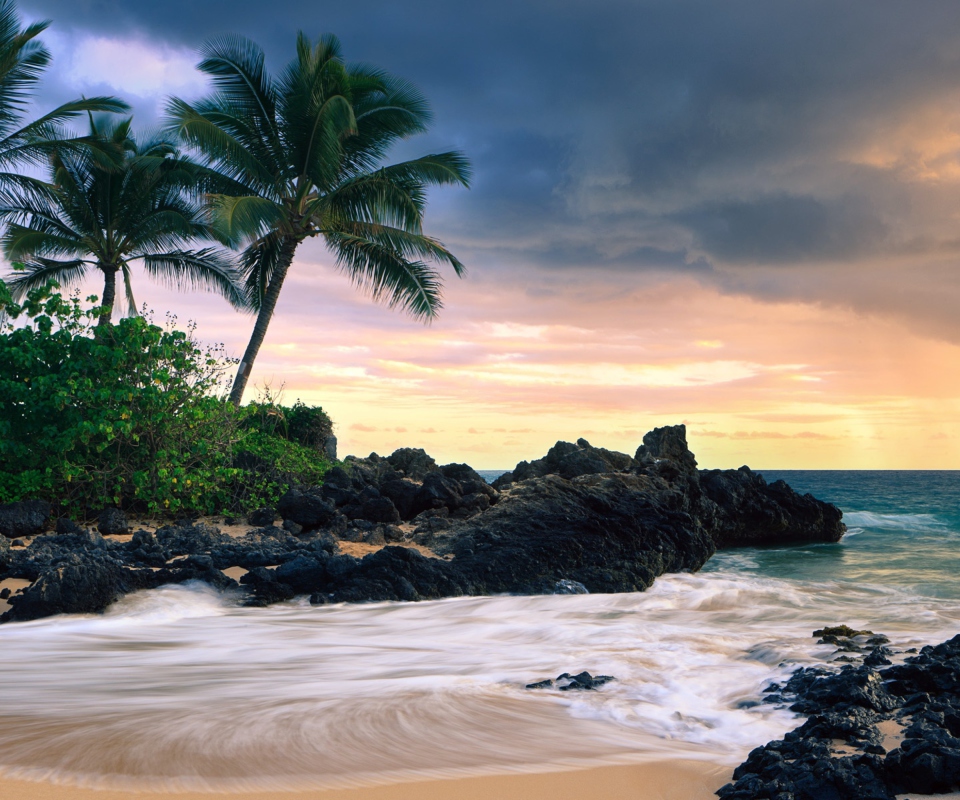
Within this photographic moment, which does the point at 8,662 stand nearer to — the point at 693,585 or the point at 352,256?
the point at 693,585

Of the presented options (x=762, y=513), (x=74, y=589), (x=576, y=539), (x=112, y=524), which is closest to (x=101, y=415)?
(x=112, y=524)

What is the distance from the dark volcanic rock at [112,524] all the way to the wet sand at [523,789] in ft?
26.3

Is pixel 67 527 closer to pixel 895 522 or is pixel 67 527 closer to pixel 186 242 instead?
pixel 186 242

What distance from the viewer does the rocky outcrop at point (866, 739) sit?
112 inches

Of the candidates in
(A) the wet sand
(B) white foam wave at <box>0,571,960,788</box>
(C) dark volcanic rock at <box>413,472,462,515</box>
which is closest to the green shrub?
(C) dark volcanic rock at <box>413,472,462,515</box>

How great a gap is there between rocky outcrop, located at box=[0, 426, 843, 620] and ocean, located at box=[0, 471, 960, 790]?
0.83 feet

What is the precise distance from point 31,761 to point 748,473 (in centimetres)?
1636

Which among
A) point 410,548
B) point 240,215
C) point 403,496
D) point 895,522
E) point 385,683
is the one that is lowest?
point 895,522

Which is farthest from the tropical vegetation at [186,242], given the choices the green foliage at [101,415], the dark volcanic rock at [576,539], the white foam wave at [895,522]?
the white foam wave at [895,522]

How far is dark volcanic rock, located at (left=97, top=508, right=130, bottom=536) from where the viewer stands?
1035 centimetres

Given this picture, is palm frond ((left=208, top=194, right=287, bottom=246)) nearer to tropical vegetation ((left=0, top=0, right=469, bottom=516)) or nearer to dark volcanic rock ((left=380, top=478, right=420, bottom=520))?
tropical vegetation ((left=0, top=0, right=469, bottom=516))

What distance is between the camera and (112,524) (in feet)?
33.9

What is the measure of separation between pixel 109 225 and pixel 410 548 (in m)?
16.5

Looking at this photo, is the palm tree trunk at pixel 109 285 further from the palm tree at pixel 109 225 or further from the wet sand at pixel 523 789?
the wet sand at pixel 523 789
